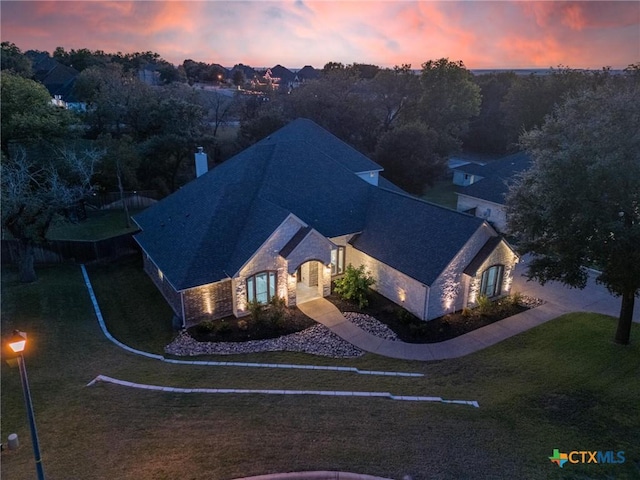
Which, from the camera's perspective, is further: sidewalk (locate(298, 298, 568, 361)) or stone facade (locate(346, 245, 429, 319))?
stone facade (locate(346, 245, 429, 319))

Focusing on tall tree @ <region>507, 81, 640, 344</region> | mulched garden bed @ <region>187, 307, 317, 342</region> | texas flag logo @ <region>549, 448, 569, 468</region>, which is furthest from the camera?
mulched garden bed @ <region>187, 307, 317, 342</region>

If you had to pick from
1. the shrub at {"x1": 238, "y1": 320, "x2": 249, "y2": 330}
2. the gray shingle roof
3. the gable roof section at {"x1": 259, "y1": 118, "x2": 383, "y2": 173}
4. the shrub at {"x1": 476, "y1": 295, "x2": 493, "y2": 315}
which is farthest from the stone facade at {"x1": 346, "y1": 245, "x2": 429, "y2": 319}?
the gable roof section at {"x1": 259, "y1": 118, "x2": 383, "y2": 173}

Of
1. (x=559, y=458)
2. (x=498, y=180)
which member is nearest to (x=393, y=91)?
(x=498, y=180)

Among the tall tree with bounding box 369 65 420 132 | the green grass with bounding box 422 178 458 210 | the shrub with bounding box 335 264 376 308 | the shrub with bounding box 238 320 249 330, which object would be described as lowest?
the shrub with bounding box 238 320 249 330

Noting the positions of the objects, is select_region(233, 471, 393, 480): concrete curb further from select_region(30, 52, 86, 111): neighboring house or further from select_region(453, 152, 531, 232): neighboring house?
select_region(30, 52, 86, 111): neighboring house

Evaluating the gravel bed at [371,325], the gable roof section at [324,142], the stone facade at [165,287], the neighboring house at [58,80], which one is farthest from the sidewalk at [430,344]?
the neighboring house at [58,80]

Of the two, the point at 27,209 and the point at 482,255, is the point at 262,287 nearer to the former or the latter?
the point at 482,255
